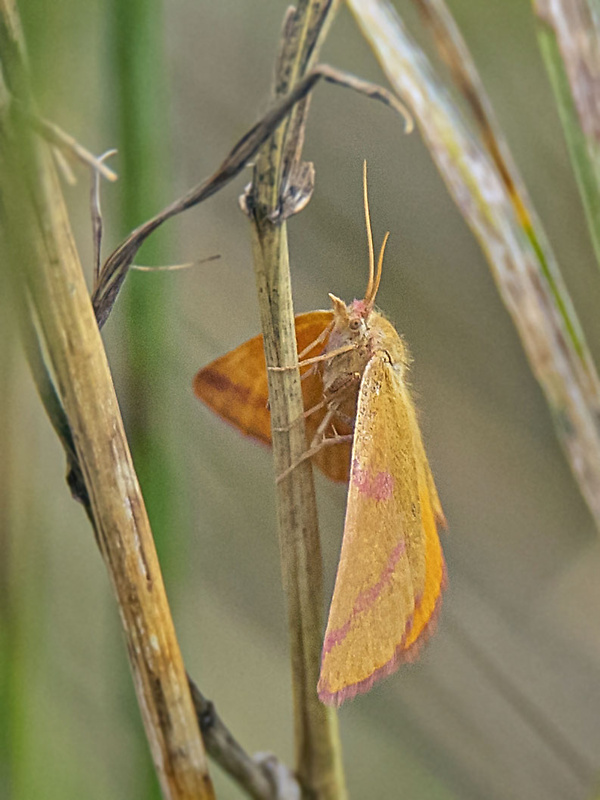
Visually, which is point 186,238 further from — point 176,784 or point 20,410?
point 176,784

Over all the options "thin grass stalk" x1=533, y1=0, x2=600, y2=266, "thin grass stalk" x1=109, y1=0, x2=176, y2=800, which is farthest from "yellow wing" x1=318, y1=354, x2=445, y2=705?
"thin grass stalk" x1=533, y1=0, x2=600, y2=266

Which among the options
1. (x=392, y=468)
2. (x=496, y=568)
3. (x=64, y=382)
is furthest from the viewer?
(x=496, y=568)

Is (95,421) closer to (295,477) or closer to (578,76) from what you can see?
(295,477)

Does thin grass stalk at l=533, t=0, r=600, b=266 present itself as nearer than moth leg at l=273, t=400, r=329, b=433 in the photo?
No

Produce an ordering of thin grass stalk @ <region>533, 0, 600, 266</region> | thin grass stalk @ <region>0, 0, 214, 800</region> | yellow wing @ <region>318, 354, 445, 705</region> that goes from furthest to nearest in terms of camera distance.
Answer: thin grass stalk @ <region>533, 0, 600, 266</region> < yellow wing @ <region>318, 354, 445, 705</region> < thin grass stalk @ <region>0, 0, 214, 800</region>

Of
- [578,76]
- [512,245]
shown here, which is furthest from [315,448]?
[578,76]

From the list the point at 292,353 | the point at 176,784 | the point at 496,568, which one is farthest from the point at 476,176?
the point at 176,784

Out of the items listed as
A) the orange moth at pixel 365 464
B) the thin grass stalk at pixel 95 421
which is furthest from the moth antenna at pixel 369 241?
the thin grass stalk at pixel 95 421

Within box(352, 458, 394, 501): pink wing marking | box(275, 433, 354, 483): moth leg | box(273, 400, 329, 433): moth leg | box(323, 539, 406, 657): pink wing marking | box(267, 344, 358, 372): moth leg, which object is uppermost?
box(267, 344, 358, 372): moth leg

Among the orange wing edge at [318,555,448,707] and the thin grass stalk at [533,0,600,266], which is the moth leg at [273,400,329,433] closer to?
the orange wing edge at [318,555,448,707]
